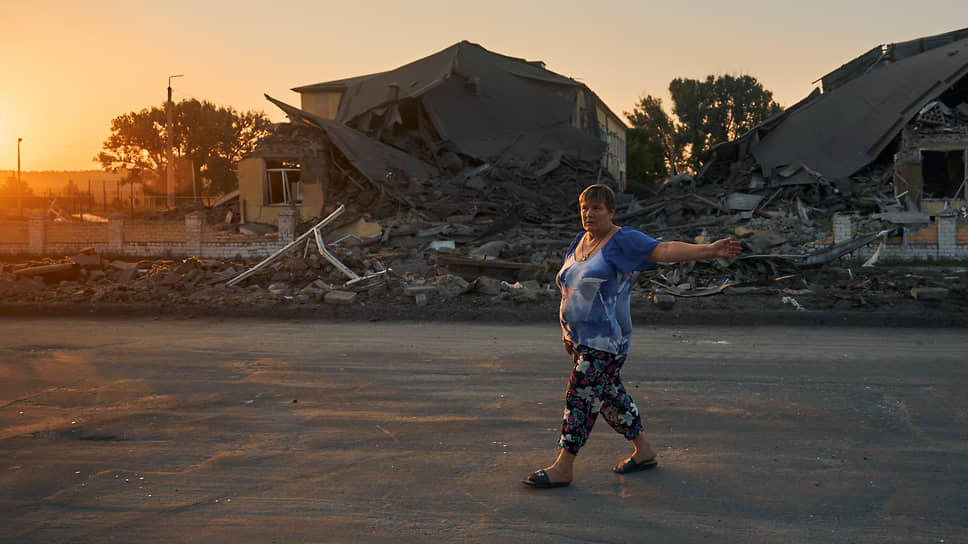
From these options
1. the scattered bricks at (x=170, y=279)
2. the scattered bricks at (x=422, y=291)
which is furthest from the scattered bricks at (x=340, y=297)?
the scattered bricks at (x=170, y=279)

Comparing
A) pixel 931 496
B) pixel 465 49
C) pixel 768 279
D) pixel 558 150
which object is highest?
pixel 465 49

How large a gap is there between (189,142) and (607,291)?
68440mm

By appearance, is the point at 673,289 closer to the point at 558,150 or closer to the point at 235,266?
the point at 235,266

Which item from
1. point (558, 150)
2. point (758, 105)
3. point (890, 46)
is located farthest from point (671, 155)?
point (558, 150)

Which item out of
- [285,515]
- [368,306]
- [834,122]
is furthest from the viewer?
[834,122]

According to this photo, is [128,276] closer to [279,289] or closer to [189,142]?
[279,289]

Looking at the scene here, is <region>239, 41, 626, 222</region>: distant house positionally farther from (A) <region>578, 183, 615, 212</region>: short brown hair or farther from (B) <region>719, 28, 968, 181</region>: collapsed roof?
(A) <region>578, 183, 615, 212</region>: short brown hair

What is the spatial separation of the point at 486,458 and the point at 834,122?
32.8 metres

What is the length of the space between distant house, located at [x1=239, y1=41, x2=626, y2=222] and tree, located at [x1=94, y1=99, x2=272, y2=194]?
3236 cm

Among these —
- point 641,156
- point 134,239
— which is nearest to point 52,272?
point 134,239

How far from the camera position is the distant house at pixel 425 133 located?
29.7 meters

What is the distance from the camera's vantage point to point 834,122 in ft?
108

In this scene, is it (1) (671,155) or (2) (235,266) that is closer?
(2) (235,266)

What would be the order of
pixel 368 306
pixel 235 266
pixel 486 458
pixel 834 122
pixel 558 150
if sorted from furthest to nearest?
pixel 558 150, pixel 834 122, pixel 235 266, pixel 368 306, pixel 486 458
